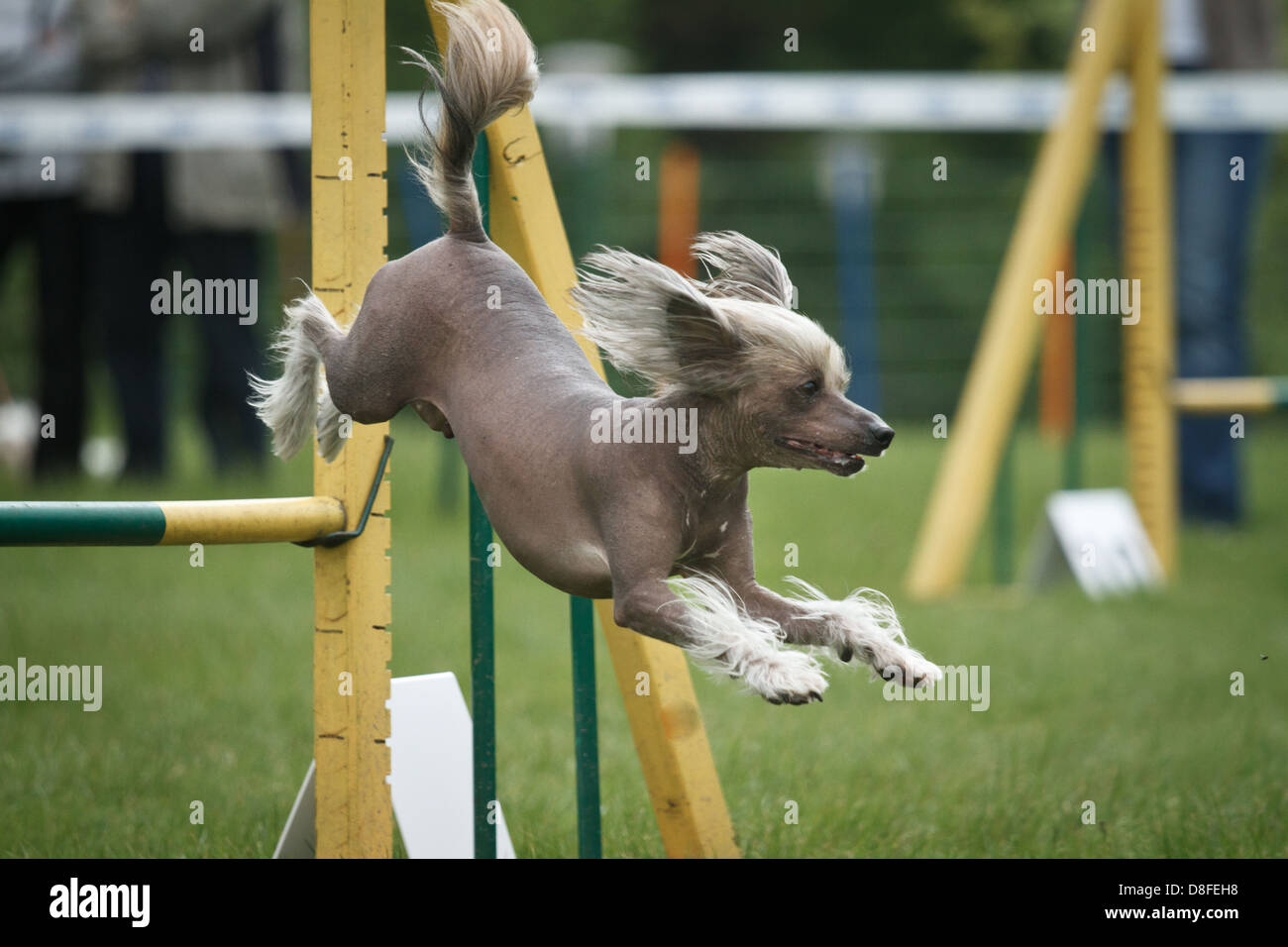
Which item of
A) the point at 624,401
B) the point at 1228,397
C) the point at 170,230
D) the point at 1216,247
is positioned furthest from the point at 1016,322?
the point at 170,230

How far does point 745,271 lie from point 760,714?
2953 millimetres

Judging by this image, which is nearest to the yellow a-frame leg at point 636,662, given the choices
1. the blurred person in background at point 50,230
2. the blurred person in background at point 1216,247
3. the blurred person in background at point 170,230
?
the blurred person in background at point 170,230

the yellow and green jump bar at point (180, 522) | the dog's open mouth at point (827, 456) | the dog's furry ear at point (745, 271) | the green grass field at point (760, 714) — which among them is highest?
the dog's furry ear at point (745, 271)

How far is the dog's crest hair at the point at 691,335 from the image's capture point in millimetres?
1979

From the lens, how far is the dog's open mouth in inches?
78.6

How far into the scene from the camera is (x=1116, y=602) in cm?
651

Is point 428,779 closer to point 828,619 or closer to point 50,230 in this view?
point 828,619

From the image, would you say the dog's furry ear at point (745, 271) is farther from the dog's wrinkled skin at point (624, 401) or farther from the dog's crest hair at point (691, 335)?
the dog's crest hair at point (691, 335)

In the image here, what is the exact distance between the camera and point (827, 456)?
200 cm

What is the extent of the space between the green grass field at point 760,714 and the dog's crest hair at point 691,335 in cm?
45

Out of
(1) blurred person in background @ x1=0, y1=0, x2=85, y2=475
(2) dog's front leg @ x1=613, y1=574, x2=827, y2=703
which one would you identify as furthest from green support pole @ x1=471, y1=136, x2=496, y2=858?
(1) blurred person in background @ x1=0, y1=0, x2=85, y2=475
